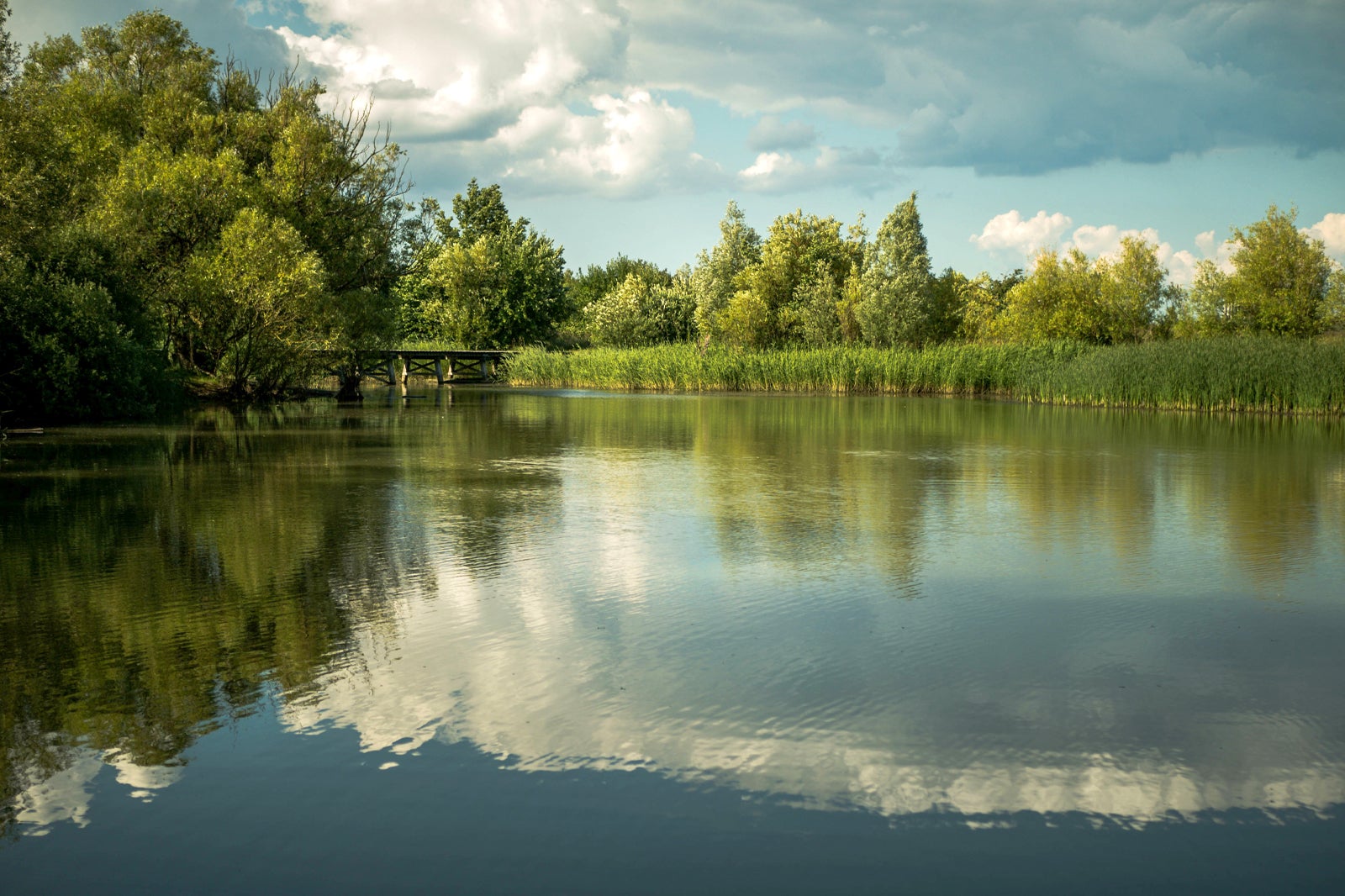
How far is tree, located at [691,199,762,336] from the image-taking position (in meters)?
72.9

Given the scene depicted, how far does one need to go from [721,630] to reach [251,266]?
27841 mm

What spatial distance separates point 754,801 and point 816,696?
3.92ft

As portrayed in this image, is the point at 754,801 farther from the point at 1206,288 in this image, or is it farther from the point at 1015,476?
the point at 1206,288

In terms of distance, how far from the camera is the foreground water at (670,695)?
3.63 m

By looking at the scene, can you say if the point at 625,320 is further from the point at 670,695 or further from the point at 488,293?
the point at 670,695

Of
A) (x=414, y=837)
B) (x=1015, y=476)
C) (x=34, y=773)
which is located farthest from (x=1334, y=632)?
(x=1015, y=476)

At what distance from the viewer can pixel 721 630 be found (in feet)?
20.8

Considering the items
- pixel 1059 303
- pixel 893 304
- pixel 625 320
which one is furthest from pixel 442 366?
pixel 1059 303

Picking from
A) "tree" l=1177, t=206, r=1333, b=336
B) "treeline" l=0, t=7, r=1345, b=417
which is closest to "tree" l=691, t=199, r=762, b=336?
"treeline" l=0, t=7, r=1345, b=417

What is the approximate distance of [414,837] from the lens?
3.70 meters

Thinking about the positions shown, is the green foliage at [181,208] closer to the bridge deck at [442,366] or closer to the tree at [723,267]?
the bridge deck at [442,366]

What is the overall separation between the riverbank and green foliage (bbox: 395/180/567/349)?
1254 cm

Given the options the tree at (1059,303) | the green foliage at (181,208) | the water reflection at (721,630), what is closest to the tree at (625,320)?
the tree at (1059,303)

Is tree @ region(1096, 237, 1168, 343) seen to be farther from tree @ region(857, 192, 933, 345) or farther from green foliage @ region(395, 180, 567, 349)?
green foliage @ region(395, 180, 567, 349)
